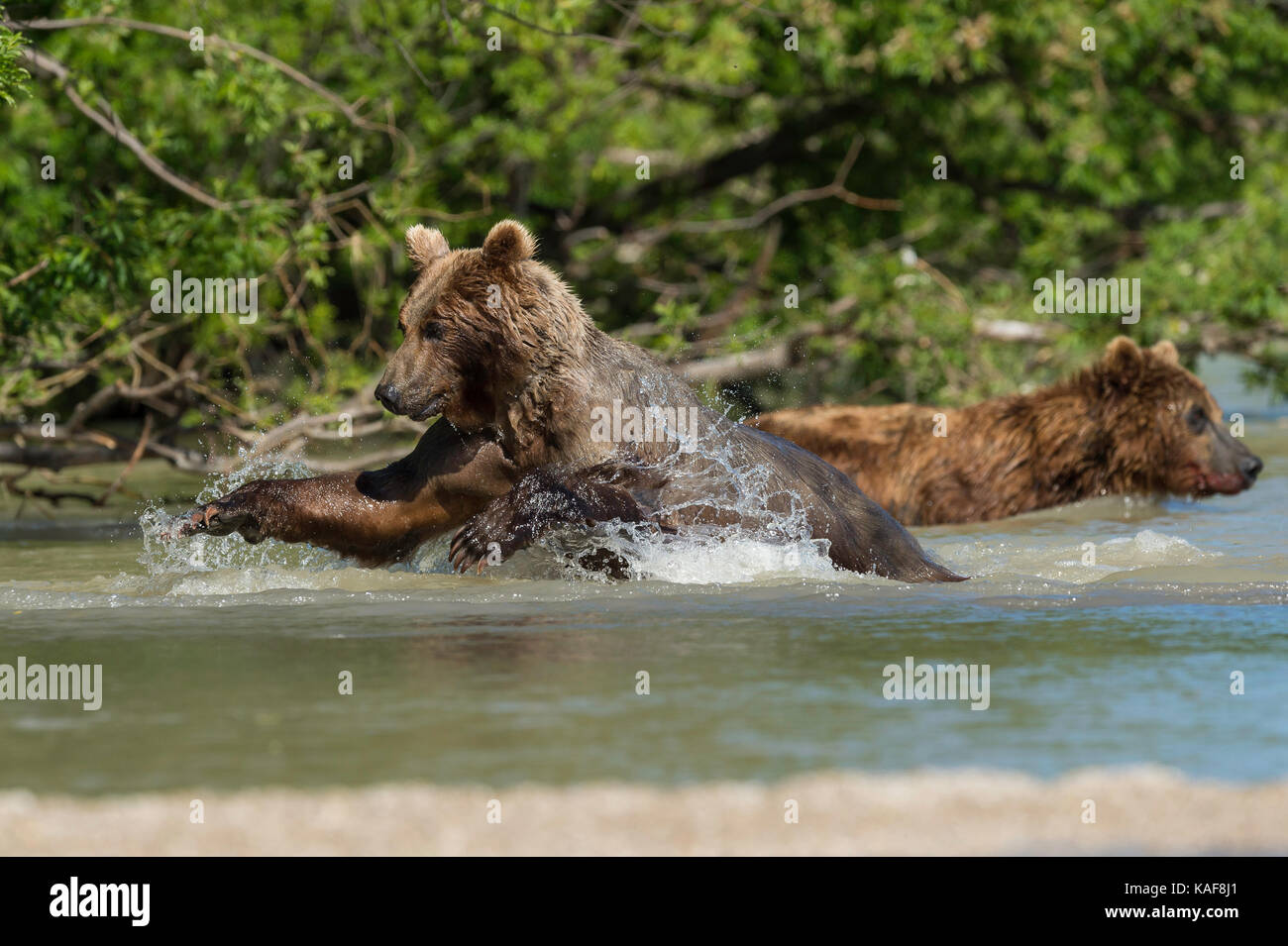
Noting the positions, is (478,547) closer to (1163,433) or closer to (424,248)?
(424,248)

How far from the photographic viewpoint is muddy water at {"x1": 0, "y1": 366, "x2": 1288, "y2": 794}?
16.1 feet

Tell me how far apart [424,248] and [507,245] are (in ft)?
1.95

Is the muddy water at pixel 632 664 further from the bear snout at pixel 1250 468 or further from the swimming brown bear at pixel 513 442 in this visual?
the bear snout at pixel 1250 468

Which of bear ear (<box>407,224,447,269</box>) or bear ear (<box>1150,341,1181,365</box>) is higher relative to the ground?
bear ear (<box>407,224,447,269</box>)

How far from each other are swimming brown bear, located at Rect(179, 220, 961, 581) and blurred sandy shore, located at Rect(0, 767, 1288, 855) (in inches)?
116

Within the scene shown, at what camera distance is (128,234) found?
1142 cm

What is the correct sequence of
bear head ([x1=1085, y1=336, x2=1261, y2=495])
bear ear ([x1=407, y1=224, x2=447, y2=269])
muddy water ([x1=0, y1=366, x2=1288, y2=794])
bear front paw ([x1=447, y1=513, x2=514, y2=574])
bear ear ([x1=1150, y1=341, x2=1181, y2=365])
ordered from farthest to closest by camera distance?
1. bear ear ([x1=1150, y1=341, x2=1181, y2=365])
2. bear head ([x1=1085, y1=336, x2=1261, y2=495])
3. bear ear ([x1=407, y1=224, x2=447, y2=269])
4. bear front paw ([x1=447, y1=513, x2=514, y2=574])
5. muddy water ([x1=0, y1=366, x2=1288, y2=794])

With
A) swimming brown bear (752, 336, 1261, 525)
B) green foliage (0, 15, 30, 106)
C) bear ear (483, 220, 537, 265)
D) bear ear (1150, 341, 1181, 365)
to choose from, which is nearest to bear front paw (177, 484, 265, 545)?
bear ear (483, 220, 537, 265)

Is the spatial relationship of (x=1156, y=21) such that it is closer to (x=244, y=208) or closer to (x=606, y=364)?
(x=244, y=208)

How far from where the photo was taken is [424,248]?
7996 mm

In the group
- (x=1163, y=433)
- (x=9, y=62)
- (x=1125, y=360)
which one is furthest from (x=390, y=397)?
(x=1163, y=433)

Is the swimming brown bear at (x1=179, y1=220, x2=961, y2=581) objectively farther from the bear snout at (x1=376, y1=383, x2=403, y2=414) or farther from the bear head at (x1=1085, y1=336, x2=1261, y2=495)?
the bear head at (x1=1085, y1=336, x2=1261, y2=495)

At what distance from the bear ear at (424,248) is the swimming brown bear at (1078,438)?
3.79 m

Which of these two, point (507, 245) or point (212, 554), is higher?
point (507, 245)
